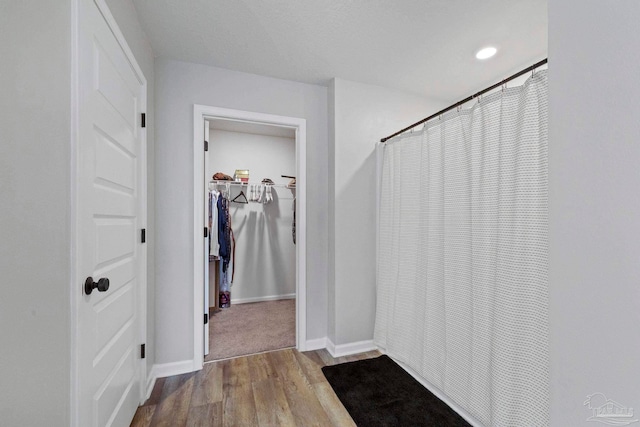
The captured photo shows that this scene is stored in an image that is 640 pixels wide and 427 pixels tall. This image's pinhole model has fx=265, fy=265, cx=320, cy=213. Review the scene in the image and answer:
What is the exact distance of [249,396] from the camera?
1780 mm

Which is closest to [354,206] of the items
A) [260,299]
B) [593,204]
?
[593,204]

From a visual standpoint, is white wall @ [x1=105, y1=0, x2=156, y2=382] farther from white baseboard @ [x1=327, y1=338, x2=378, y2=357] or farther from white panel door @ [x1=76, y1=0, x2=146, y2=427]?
white baseboard @ [x1=327, y1=338, x2=378, y2=357]

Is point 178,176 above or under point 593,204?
above

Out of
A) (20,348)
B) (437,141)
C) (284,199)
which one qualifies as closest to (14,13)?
(20,348)

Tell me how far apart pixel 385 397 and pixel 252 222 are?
9.22 ft

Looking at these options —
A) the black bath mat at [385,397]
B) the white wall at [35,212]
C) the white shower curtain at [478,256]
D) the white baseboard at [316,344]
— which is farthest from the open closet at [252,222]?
the white wall at [35,212]

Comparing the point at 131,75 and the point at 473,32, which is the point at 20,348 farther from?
the point at 473,32

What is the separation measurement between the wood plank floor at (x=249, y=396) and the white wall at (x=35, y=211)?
3.13ft

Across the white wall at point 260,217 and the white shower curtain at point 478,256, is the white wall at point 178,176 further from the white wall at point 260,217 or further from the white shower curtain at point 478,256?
the white wall at point 260,217

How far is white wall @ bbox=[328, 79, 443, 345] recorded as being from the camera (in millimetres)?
2336
